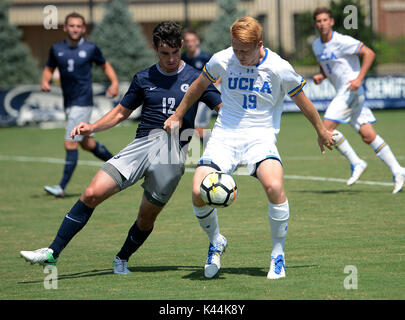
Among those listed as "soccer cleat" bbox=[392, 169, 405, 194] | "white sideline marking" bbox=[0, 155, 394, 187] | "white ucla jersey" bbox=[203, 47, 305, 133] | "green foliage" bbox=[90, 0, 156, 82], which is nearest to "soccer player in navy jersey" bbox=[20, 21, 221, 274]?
"white ucla jersey" bbox=[203, 47, 305, 133]

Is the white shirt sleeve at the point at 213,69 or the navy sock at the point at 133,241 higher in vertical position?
the white shirt sleeve at the point at 213,69

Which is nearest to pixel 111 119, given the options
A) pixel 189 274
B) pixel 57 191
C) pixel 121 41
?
pixel 189 274

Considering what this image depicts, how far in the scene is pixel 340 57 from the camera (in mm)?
11250

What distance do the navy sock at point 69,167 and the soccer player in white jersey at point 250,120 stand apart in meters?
5.28

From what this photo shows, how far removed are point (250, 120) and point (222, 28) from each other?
79.7ft

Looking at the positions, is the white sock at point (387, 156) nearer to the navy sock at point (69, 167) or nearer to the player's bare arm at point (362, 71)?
the player's bare arm at point (362, 71)

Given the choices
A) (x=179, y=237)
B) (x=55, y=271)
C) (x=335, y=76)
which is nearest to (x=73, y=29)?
(x=335, y=76)

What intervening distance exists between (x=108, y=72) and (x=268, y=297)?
697 centimetres

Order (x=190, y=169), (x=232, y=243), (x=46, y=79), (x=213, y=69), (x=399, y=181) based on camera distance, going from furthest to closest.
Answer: (x=190, y=169) → (x=46, y=79) → (x=399, y=181) → (x=232, y=243) → (x=213, y=69)

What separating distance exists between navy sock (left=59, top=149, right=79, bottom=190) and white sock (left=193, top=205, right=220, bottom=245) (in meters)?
5.24

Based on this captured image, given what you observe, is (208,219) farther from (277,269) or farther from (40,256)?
(40,256)

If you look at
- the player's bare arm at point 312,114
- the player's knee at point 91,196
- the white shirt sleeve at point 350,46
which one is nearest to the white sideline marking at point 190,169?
the white shirt sleeve at point 350,46

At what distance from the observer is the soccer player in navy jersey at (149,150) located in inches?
252

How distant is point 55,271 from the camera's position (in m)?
6.70
